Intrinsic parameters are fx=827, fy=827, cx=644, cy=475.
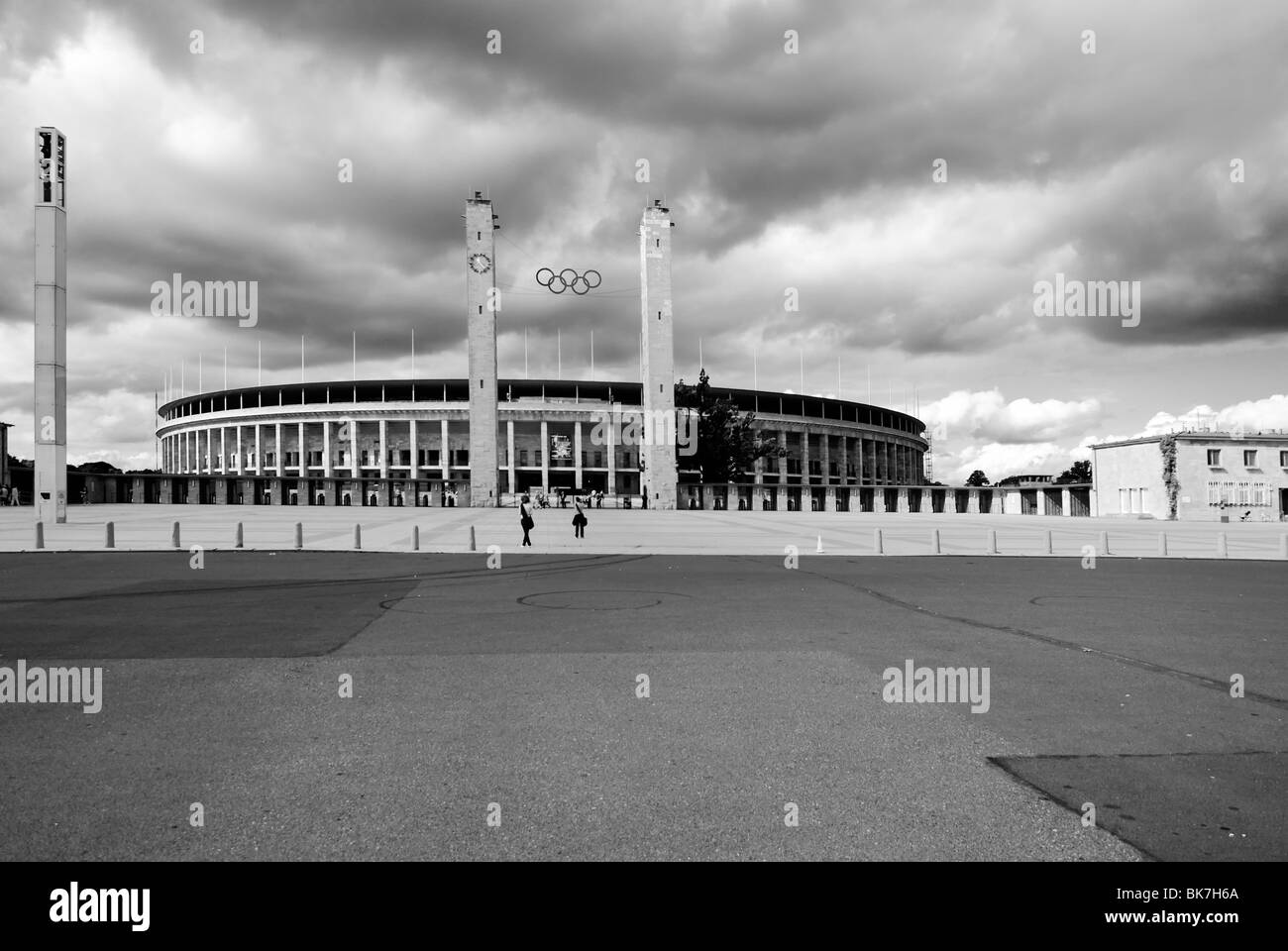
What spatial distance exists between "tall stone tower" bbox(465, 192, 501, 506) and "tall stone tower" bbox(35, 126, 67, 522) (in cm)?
3560

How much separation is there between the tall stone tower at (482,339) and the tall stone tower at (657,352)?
514 inches

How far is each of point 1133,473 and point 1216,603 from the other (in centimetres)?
5731

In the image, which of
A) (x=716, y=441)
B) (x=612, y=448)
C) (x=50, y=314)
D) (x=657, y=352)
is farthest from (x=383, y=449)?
(x=50, y=314)

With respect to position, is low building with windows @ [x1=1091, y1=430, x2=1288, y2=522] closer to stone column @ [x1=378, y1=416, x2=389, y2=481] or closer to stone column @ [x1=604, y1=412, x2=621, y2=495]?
stone column @ [x1=604, y1=412, x2=621, y2=495]

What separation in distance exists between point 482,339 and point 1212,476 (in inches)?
2268

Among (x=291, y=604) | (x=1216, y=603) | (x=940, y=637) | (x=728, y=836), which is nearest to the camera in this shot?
(x=728, y=836)

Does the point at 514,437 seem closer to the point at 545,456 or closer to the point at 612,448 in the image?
the point at 545,456

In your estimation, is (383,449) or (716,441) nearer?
(716,441)

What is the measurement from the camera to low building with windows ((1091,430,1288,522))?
59812mm

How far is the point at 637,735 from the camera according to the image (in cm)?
566

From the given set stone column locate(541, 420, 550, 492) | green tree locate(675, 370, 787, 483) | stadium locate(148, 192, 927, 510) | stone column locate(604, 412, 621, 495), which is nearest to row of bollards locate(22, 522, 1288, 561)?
stadium locate(148, 192, 927, 510)
